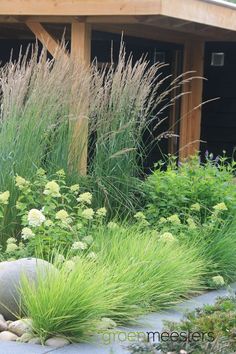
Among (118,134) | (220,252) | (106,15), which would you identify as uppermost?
(106,15)

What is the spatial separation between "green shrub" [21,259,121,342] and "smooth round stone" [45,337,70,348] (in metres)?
0.03

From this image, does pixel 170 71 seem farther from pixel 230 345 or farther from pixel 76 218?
pixel 230 345

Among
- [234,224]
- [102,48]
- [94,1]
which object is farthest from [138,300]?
[102,48]

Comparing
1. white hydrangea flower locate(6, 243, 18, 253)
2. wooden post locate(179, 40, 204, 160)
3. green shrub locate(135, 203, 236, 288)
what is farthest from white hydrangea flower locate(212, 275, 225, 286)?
wooden post locate(179, 40, 204, 160)

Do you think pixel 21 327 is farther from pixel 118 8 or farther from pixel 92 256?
pixel 118 8

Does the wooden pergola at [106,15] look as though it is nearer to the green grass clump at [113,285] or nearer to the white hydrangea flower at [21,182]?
the white hydrangea flower at [21,182]

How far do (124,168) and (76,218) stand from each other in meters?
0.98

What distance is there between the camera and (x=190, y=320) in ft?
13.7

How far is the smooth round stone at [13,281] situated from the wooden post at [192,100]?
602 cm

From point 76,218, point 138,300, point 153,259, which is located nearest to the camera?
point 138,300

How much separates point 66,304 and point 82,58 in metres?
3.58

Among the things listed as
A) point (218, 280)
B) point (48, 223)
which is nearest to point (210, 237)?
point (218, 280)

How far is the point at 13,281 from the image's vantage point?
4809mm

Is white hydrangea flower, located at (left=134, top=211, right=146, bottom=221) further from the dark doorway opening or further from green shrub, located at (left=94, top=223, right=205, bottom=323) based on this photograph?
the dark doorway opening
